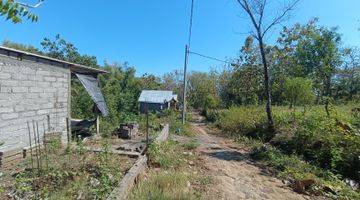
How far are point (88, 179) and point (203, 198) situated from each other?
2.04 metres

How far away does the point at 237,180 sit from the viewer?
6.86 m

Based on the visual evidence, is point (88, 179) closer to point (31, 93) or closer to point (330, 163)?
point (31, 93)

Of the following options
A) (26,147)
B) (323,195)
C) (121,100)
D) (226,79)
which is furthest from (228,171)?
(226,79)

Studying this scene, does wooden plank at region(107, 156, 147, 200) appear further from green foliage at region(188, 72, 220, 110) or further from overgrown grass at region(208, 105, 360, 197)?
green foliage at region(188, 72, 220, 110)

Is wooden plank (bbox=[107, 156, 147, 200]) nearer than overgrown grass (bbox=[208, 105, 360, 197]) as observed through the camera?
Yes

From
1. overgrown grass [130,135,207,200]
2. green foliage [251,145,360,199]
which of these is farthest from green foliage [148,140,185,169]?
green foliage [251,145,360,199]

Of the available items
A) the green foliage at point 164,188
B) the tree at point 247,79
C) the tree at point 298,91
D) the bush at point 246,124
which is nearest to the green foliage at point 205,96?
the tree at point 247,79

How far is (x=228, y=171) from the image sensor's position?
7512 mm

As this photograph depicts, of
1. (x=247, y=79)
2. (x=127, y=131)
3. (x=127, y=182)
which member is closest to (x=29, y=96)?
(x=127, y=131)

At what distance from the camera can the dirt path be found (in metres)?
5.88

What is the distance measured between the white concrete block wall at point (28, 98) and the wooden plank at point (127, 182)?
3.20 meters

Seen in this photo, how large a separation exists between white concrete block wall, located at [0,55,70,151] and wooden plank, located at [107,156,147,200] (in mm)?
3205

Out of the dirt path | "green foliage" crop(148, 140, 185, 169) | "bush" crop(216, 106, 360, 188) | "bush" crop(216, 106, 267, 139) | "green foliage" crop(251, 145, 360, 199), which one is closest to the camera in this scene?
the dirt path

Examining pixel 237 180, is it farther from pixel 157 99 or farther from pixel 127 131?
pixel 157 99
